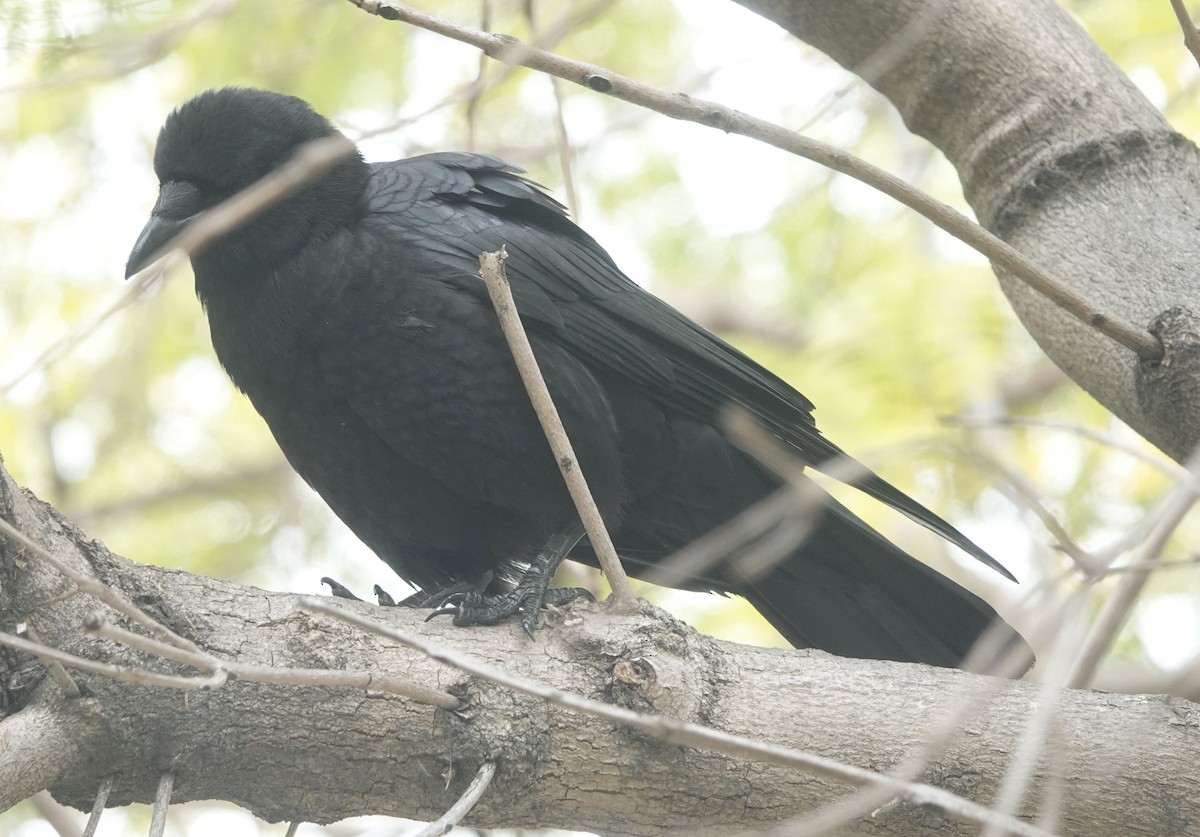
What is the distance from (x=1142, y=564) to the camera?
193cm

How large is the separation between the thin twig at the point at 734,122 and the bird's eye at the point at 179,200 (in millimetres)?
1564

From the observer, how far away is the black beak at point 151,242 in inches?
145

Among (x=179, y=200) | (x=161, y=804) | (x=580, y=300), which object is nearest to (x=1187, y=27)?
(x=580, y=300)

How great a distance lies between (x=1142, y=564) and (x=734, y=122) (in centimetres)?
115

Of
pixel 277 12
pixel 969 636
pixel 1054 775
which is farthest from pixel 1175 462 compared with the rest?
pixel 277 12

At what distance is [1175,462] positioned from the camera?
3043mm

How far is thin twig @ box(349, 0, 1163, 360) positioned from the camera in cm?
→ 238

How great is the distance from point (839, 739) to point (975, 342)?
109 inches

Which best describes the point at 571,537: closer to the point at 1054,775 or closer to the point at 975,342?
the point at 1054,775

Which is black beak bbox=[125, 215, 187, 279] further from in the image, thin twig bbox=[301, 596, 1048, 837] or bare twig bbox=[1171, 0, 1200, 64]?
bare twig bbox=[1171, 0, 1200, 64]

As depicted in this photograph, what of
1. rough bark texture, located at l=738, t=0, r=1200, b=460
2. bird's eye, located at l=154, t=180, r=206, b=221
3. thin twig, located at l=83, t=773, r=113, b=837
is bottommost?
thin twig, located at l=83, t=773, r=113, b=837

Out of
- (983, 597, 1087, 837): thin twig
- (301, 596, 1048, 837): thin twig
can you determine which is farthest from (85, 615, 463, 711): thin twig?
(983, 597, 1087, 837): thin twig

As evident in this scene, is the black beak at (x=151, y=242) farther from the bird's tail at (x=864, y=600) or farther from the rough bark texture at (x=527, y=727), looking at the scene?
the bird's tail at (x=864, y=600)

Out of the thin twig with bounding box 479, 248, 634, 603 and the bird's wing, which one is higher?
the bird's wing
